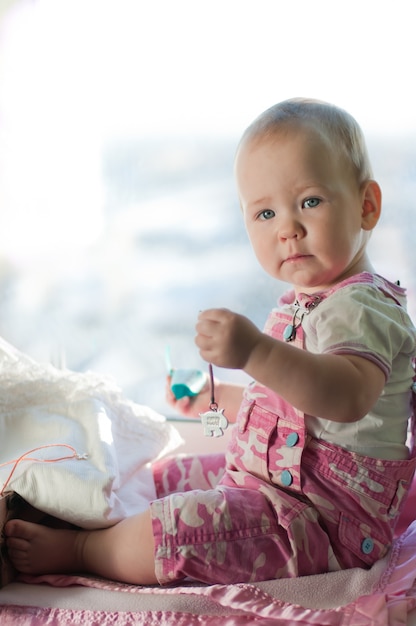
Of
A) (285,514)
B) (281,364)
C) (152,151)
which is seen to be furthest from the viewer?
(152,151)

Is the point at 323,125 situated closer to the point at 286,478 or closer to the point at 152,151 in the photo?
the point at 286,478

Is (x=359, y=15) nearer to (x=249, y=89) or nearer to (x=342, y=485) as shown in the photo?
(x=249, y=89)

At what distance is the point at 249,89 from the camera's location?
1.39 m

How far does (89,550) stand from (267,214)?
459mm

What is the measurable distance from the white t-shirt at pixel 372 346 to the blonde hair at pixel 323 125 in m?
0.15

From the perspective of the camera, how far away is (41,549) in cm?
91

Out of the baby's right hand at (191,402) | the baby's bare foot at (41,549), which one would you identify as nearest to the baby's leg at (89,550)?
the baby's bare foot at (41,549)

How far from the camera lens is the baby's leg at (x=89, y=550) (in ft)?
2.90

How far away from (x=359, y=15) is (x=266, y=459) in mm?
808

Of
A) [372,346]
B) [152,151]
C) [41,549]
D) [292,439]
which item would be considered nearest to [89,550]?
[41,549]

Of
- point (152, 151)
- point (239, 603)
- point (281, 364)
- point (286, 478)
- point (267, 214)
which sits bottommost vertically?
point (239, 603)

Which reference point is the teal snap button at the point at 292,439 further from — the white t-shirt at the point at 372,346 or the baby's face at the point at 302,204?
the baby's face at the point at 302,204

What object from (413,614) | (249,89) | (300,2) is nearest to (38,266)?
(249,89)

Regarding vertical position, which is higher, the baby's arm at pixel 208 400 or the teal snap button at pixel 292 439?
the baby's arm at pixel 208 400
